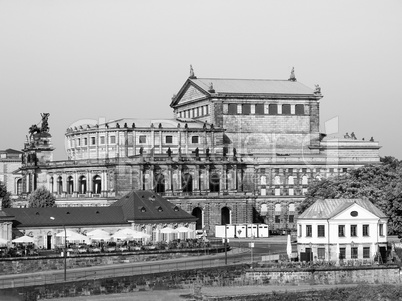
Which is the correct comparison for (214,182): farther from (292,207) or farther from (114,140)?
(114,140)

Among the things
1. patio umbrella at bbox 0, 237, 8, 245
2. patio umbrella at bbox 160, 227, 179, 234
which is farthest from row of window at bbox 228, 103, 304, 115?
patio umbrella at bbox 0, 237, 8, 245

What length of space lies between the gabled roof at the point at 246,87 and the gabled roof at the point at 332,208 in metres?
74.4

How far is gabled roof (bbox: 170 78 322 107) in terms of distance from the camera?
19000 cm

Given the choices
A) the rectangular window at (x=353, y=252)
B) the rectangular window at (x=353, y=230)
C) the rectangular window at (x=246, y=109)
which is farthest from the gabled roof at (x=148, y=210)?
the rectangular window at (x=246, y=109)

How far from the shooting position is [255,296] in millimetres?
95500

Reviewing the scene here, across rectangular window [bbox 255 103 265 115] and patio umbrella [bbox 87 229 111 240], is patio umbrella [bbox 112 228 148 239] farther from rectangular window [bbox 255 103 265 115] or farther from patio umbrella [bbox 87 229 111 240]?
rectangular window [bbox 255 103 265 115]

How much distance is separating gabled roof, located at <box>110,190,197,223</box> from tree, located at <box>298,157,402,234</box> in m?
16.9

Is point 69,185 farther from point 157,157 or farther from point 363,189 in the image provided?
point 363,189

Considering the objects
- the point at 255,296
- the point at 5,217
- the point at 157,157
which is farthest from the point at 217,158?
the point at 255,296

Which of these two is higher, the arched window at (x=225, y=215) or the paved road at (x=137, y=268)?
the arched window at (x=225, y=215)

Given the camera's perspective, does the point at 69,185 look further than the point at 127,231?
Yes

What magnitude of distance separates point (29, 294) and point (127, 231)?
37011 mm

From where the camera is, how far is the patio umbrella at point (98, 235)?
123 m

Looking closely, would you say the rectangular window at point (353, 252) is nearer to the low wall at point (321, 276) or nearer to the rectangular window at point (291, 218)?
the low wall at point (321, 276)
